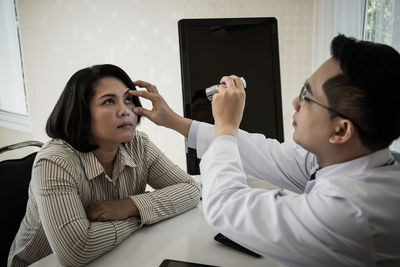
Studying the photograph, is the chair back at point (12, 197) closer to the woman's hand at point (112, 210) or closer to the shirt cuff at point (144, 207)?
the woman's hand at point (112, 210)

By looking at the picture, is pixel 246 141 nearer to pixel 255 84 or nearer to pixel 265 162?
pixel 265 162

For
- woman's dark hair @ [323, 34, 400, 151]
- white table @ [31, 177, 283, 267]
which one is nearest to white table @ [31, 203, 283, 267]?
white table @ [31, 177, 283, 267]

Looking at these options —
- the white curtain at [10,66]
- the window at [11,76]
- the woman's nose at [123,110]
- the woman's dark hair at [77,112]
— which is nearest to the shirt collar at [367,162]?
the woman's nose at [123,110]

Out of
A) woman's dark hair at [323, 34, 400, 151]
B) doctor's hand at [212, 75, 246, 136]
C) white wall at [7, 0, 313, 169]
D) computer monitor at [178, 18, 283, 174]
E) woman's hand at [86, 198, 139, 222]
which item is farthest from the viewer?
white wall at [7, 0, 313, 169]

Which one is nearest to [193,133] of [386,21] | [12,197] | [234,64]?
[234,64]

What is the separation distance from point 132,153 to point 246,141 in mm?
483

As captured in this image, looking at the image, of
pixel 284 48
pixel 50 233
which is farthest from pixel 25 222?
pixel 284 48

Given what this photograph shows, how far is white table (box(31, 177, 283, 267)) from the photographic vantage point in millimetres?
1021

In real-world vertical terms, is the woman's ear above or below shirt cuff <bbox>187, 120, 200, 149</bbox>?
above

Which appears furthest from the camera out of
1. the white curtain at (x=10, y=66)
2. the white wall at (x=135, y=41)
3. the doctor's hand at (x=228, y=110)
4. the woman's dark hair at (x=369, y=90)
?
the white curtain at (x=10, y=66)

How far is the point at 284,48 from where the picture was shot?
2.35 meters

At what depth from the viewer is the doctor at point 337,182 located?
2.52ft

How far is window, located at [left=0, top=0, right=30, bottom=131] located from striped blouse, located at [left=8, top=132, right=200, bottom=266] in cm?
264

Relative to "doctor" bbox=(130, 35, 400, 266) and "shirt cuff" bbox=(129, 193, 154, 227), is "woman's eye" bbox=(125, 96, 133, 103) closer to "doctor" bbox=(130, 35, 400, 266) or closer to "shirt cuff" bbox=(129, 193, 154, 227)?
"shirt cuff" bbox=(129, 193, 154, 227)
